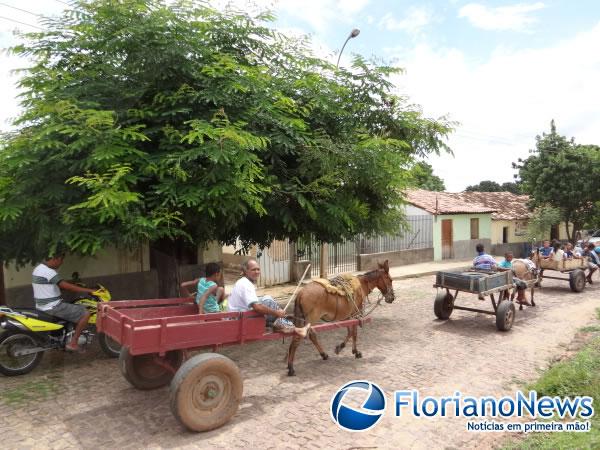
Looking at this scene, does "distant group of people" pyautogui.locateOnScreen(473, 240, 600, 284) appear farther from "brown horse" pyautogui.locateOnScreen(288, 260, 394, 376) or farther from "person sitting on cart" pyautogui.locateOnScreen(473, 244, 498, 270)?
"brown horse" pyautogui.locateOnScreen(288, 260, 394, 376)

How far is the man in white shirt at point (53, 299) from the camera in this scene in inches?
246

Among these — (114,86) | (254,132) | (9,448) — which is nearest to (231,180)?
(254,132)

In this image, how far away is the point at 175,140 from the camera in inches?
251

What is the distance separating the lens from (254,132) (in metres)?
6.80

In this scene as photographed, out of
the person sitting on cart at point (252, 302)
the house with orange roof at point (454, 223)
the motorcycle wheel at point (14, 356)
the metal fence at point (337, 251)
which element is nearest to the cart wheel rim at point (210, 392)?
the person sitting on cart at point (252, 302)

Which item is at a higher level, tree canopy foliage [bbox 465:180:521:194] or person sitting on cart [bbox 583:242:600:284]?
tree canopy foliage [bbox 465:180:521:194]

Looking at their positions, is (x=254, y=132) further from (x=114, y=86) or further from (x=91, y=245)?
(x=91, y=245)

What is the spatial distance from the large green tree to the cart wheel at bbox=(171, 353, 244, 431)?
23.9 meters

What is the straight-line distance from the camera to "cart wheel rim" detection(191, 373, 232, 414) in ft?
14.6

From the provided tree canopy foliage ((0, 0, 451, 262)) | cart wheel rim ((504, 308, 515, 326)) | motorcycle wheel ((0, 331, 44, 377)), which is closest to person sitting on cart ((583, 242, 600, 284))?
cart wheel rim ((504, 308, 515, 326))

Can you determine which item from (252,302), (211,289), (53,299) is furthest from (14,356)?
(252,302)

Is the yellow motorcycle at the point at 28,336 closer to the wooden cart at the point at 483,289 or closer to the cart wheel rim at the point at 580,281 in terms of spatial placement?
the wooden cart at the point at 483,289

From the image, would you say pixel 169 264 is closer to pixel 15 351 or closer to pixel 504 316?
→ pixel 15 351

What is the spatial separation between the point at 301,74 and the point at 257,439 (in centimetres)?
627
